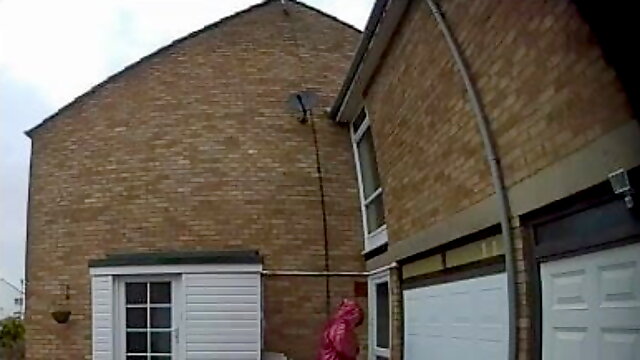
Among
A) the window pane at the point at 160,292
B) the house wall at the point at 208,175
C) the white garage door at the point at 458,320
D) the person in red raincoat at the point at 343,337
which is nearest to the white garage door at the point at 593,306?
the white garage door at the point at 458,320

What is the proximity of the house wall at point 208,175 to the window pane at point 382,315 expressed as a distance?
929 millimetres

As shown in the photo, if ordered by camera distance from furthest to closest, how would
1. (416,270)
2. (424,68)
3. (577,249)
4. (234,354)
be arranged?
(234,354)
(416,270)
(424,68)
(577,249)

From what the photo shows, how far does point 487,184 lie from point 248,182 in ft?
22.5

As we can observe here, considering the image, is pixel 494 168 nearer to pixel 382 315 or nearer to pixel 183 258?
pixel 382 315

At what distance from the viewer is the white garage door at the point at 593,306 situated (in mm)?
3957

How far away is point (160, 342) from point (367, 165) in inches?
145

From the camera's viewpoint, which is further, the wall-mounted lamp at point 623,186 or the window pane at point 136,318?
the window pane at point 136,318

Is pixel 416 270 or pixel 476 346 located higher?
pixel 416 270

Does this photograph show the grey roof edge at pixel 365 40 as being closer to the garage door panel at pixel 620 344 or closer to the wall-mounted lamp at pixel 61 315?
the garage door panel at pixel 620 344

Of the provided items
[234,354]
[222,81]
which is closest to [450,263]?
[234,354]

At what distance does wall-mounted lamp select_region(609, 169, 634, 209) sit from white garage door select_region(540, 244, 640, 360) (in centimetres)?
25

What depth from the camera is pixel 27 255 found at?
44.1ft

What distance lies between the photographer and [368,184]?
12.2 metres

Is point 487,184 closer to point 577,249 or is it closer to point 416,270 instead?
point 577,249
